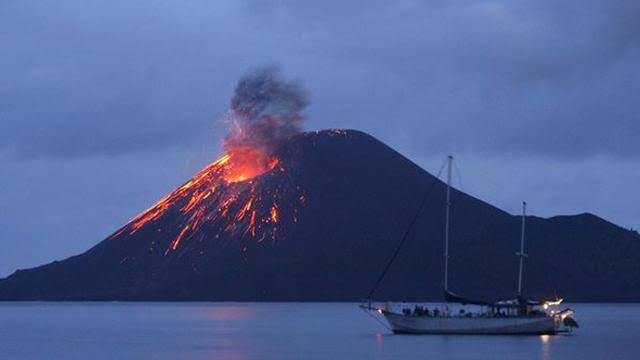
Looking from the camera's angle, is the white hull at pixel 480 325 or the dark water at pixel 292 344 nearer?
the dark water at pixel 292 344

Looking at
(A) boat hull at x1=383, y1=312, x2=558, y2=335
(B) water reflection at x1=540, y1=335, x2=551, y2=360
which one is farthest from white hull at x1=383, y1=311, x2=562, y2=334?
(B) water reflection at x1=540, y1=335, x2=551, y2=360

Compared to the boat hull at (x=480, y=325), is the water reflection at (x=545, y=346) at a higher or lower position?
lower

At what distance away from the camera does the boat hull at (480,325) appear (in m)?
111

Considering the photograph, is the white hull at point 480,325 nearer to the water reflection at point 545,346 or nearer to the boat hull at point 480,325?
the boat hull at point 480,325

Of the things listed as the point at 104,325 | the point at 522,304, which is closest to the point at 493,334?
the point at 522,304

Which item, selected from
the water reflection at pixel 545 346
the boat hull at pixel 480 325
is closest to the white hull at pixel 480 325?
the boat hull at pixel 480 325

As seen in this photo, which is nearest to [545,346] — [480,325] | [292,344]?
[480,325]

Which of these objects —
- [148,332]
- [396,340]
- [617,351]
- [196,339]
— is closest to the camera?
[617,351]

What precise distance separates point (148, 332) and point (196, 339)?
1670 centimetres

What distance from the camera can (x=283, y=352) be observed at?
101562 millimetres

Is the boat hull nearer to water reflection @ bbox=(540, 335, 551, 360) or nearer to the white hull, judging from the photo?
the white hull

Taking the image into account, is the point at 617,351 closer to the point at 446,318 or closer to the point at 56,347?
the point at 446,318

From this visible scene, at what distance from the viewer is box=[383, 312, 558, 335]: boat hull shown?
111m

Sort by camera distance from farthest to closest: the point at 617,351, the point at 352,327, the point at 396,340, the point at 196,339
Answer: the point at 352,327 < the point at 196,339 < the point at 396,340 < the point at 617,351
